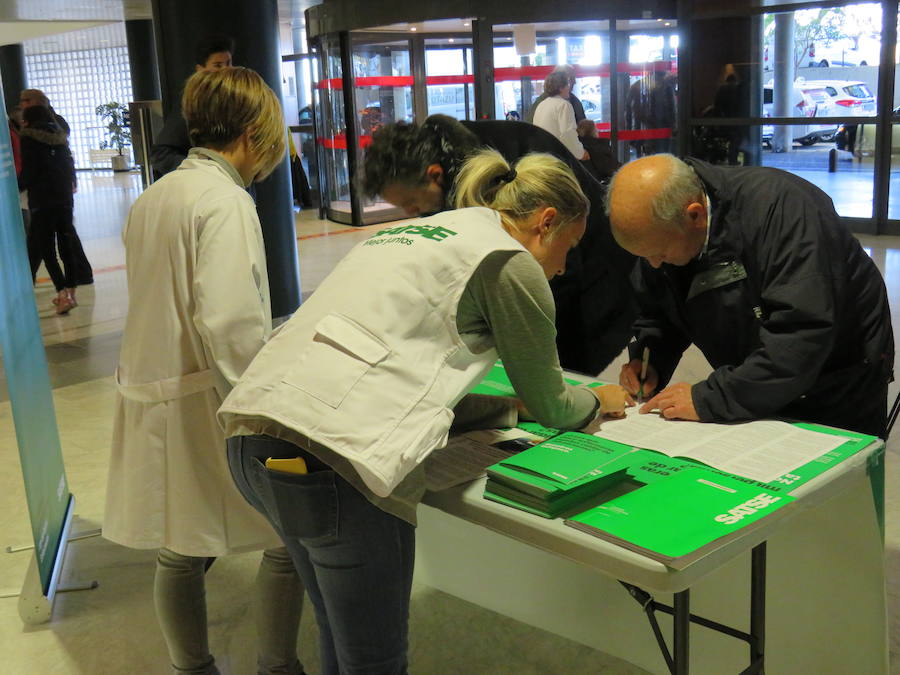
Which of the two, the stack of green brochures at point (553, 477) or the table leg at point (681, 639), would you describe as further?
the table leg at point (681, 639)

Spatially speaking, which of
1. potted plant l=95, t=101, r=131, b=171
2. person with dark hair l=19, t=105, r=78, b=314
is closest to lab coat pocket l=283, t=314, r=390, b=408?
person with dark hair l=19, t=105, r=78, b=314

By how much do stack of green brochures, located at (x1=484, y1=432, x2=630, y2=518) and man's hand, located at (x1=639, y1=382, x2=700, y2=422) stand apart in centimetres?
32

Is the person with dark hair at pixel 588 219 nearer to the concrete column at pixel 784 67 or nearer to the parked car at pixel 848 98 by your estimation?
the parked car at pixel 848 98

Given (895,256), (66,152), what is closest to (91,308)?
(66,152)

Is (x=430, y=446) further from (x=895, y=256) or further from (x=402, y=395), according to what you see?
(x=895, y=256)

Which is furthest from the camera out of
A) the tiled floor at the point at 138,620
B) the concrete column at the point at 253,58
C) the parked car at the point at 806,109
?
the parked car at the point at 806,109

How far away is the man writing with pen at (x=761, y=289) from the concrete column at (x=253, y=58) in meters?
4.02

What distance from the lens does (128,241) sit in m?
2.07

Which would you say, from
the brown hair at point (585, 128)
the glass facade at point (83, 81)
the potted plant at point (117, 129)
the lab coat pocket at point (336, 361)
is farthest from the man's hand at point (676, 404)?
the glass facade at point (83, 81)

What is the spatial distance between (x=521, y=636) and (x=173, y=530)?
3.65 feet

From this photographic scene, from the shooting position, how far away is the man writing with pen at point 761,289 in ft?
6.23

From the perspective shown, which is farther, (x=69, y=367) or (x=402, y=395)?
(x=69, y=367)

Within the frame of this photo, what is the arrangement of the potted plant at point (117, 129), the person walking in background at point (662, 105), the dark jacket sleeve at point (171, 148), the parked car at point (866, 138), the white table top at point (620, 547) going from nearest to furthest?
the white table top at point (620, 547) < the dark jacket sleeve at point (171, 148) < the parked car at point (866, 138) < the person walking in background at point (662, 105) < the potted plant at point (117, 129)

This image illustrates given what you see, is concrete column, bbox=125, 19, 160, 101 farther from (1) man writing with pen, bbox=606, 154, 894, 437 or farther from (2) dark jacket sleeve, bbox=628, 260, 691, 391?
(1) man writing with pen, bbox=606, 154, 894, 437
